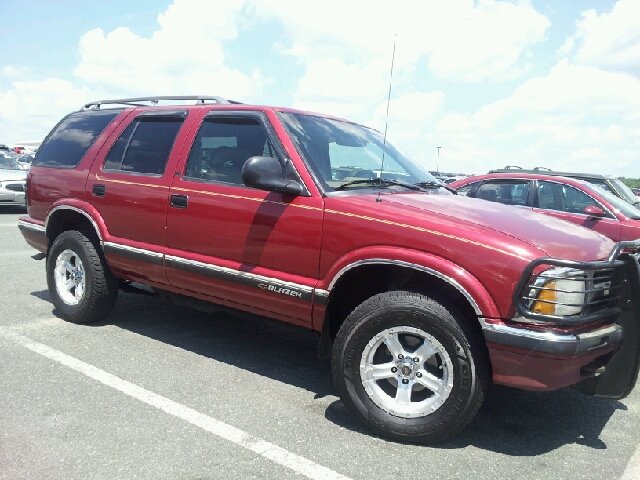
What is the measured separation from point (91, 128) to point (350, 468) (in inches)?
152

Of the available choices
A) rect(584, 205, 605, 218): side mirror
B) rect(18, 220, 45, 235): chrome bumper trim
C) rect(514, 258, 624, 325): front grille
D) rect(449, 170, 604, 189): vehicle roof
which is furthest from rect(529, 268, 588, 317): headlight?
rect(449, 170, 604, 189): vehicle roof

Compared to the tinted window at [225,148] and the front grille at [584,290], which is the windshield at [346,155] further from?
the front grille at [584,290]

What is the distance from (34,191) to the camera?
5.41 metres

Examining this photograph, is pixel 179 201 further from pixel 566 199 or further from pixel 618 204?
pixel 618 204

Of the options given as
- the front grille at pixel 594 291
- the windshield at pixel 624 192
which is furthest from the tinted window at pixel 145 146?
the windshield at pixel 624 192

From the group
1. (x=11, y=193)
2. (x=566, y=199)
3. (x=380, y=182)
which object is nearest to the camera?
(x=380, y=182)

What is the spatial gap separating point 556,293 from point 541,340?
250 millimetres

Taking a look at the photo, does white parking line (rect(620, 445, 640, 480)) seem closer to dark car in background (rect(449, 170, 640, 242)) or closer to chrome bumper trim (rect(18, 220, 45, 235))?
dark car in background (rect(449, 170, 640, 242))

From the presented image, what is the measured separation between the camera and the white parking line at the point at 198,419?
9.39 ft

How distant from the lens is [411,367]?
3.24 meters

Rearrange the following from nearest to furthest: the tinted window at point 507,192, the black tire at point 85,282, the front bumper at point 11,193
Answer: the black tire at point 85,282
the tinted window at point 507,192
the front bumper at point 11,193

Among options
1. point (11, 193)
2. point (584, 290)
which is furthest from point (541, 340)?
point (11, 193)

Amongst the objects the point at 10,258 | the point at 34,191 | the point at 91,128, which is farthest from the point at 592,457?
the point at 10,258

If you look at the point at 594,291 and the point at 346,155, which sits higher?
the point at 346,155
